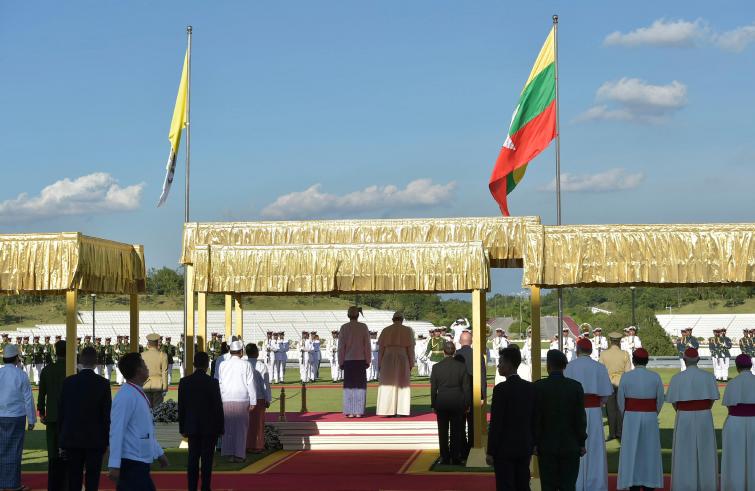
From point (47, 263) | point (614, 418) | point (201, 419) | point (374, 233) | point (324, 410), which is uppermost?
point (374, 233)

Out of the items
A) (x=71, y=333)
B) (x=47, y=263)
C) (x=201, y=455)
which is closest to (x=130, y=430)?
(x=201, y=455)

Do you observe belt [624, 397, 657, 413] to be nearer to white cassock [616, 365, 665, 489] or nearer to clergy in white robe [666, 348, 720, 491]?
white cassock [616, 365, 665, 489]

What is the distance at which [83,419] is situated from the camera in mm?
11320

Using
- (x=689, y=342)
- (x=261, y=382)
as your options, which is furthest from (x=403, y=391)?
(x=689, y=342)

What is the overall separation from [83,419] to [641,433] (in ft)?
20.7

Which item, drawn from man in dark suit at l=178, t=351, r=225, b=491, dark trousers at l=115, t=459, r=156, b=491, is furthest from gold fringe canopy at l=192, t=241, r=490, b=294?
dark trousers at l=115, t=459, r=156, b=491

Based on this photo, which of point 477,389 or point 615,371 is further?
point 615,371

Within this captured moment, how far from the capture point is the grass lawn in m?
16.9

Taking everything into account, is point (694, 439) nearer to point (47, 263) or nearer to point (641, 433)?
point (641, 433)

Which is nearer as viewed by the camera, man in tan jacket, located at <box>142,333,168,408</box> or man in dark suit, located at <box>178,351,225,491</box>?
man in dark suit, located at <box>178,351,225,491</box>

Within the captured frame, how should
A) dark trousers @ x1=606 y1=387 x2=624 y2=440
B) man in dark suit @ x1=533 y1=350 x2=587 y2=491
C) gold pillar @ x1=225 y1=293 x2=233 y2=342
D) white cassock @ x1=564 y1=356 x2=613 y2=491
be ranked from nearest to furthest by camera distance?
man in dark suit @ x1=533 y1=350 x2=587 y2=491 → white cassock @ x1=564 y1=356 x2=613 y2=491 → dark trousers @ x1=606 y1=387 x2=624 y2=440 → gold pillar @ x1=225 y1=293 x2=233 y2=342

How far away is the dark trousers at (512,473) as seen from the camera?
35.2ft

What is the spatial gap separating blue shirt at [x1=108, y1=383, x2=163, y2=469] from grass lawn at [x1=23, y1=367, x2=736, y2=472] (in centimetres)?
677

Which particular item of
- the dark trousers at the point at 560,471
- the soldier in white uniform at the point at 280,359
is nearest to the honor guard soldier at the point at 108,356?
the soldier in white uniform at the point at 280,359
